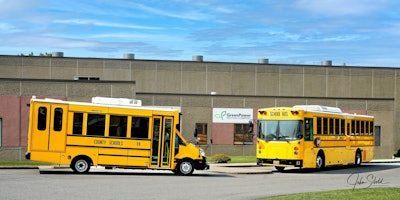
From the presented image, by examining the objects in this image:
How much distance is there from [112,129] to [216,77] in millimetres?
27159

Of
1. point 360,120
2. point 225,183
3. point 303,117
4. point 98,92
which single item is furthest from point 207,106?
point 225,183

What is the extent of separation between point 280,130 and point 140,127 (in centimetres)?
760

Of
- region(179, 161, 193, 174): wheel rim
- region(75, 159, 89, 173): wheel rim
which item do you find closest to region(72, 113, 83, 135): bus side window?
region(75, 159, 89, 173): wheel rim

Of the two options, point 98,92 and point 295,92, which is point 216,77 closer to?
point 295,92

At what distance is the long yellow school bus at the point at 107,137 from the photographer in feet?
84.1

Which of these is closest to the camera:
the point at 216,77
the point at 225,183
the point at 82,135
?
the point at 225,183

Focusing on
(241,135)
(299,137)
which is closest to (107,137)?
(299,137)

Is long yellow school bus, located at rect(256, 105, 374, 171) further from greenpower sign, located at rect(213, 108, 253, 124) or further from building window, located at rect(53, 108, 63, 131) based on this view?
greenpower sign, located at rect(213, 108, 253, 124)

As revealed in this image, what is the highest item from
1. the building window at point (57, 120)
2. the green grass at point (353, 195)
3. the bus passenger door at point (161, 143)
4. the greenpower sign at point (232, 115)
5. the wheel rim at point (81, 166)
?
the greenpower sign at point (232, 115)

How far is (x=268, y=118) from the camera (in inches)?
1238

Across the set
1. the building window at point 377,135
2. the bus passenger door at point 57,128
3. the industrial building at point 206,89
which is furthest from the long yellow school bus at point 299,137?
the building window at point 377,135

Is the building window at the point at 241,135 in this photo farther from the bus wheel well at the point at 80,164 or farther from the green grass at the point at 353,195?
the green grass at the point at 353,195

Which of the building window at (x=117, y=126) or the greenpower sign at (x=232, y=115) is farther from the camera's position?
the greenpower sign at (x=232, y=115)

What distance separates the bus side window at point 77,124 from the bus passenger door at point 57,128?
0.36m
